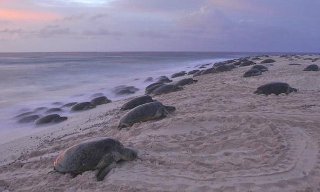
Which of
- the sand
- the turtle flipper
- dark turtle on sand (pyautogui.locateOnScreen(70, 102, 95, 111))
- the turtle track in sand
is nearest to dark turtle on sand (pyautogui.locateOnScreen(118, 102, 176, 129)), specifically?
the sand

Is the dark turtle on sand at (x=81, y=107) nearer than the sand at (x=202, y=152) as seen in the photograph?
No

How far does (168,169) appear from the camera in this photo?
5004mm

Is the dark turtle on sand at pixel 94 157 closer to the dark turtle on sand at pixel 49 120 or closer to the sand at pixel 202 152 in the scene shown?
the sand at pixel 202 152

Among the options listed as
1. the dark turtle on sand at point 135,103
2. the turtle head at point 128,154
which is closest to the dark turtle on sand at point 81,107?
the dark turtle on sand at point 135,103

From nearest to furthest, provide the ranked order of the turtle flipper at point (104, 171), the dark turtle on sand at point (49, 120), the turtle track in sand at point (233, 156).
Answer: the turtle track in sand at point (233, 156) → the turtle flipper at point (104, 171) → the dark turtle on sand at point (49, 120)

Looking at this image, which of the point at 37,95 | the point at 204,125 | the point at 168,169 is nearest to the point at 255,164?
the point at 168,169

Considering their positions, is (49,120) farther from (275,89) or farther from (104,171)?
(275,89)

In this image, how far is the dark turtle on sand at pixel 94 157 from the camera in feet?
17.2

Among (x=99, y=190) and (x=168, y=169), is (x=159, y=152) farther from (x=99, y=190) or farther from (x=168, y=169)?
→ (x=99, y=190)

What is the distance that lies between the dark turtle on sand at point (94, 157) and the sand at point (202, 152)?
0.14 meters

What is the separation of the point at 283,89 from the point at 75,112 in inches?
341

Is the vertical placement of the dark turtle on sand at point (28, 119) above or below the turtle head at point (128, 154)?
below

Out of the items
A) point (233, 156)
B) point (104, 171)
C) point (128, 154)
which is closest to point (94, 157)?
point (104, 171)

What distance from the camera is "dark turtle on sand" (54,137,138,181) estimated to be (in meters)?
5.25
